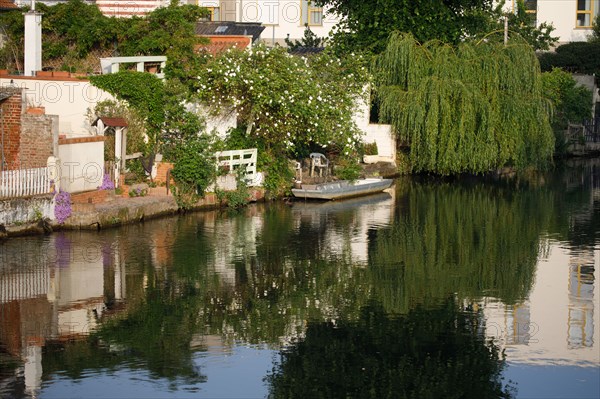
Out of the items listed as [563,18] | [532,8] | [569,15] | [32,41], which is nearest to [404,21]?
[32,41]

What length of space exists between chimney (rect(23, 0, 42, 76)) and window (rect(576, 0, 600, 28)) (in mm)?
34948

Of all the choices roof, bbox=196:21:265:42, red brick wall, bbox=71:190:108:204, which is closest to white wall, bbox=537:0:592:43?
roof, bbox=196:21:265:42

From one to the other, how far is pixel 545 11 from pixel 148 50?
30.7 meters

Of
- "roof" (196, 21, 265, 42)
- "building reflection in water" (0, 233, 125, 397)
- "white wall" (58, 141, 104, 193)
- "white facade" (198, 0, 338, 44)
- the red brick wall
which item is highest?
"white facade" (198, 0, 338, 44)

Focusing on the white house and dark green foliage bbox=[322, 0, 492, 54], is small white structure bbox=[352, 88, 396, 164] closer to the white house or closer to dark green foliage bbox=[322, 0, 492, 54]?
dark green foliage bbox=[322, 0, 492, 54]

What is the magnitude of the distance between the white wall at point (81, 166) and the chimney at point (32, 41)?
16.4 feet

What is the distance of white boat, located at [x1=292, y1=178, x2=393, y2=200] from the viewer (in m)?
33.8

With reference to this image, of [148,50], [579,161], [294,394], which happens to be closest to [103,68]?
[148,50]

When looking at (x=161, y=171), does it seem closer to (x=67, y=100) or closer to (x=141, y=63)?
(x=67, y=100)

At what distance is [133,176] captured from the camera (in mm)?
29891

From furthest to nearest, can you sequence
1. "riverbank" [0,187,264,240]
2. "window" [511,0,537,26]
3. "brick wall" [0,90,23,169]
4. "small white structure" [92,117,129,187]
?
"window" [511,0,537,26]
"small white structure" [92,117,129,187]
"brick wall" [0,90,23,169]
"riverbank" [0,187,264,240]

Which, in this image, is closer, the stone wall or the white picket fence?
the stone wall

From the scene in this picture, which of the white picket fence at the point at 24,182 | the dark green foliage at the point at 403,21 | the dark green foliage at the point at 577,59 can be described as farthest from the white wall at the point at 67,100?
the dark green foliage at the point at 577,59

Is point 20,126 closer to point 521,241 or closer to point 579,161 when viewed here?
point 521,241
